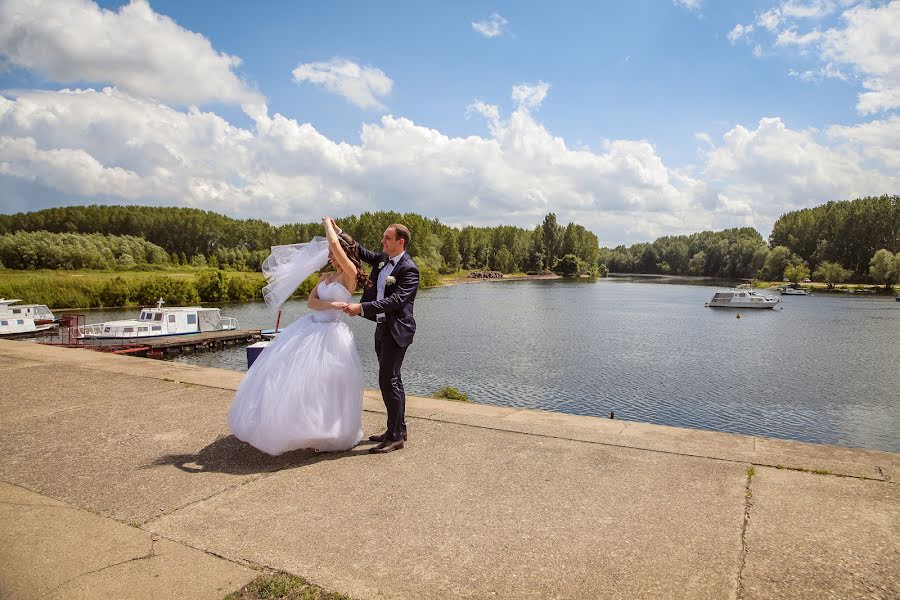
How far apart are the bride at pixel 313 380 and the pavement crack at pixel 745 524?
3787 millimetres

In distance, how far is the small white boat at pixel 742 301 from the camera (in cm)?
7100

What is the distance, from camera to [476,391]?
2494 centimetres

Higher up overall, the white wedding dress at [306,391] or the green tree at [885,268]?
the green tree at [885,268]

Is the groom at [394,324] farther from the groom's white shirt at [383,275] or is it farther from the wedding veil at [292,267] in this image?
the wedding veil at [292,267]

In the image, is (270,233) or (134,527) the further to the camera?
(270,233)

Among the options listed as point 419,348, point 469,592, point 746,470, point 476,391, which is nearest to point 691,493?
point 746,470

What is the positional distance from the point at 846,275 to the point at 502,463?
14176cm

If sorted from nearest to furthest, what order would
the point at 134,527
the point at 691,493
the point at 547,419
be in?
the point at 134,527
the point at 691,493
the point at 547,419

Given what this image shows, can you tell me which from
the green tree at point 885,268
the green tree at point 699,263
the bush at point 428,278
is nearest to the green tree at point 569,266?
the green tree at point 699,263

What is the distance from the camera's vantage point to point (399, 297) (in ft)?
20.5

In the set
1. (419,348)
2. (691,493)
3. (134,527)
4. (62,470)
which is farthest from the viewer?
(419,348)

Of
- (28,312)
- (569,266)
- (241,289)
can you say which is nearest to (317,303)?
(28,312)

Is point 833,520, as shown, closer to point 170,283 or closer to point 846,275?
point 170,283

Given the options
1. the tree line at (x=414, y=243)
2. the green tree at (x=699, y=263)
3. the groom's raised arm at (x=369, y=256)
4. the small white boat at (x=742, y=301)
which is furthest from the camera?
the green tree at (x=699, y=263)
